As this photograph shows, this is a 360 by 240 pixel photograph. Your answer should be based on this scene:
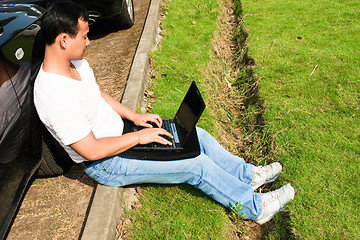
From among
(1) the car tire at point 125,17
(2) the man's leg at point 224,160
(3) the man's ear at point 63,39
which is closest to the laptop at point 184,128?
(2) the man's leg at point 224,160

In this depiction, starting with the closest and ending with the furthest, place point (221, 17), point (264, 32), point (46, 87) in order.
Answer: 1. point (46, 87)
2. point (264, 32)
3. point (221, 17)

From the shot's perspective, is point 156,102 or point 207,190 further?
point 156,102

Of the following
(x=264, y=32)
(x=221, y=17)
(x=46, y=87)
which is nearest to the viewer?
(x=46, y=87)

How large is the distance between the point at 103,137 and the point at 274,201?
158 cm

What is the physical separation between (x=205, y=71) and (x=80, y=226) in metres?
2.98

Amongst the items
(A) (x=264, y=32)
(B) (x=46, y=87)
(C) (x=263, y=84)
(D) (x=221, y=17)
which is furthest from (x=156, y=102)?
(D) (x=221, y=17)

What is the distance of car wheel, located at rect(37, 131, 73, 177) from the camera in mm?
2807

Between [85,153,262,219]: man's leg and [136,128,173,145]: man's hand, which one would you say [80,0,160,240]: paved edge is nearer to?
[85,153,262,219]: man's leg

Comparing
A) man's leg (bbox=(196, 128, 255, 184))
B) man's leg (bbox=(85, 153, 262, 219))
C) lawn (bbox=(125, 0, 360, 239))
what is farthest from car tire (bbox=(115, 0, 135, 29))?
man's leg (bbox=(85, 153, 262, 219))

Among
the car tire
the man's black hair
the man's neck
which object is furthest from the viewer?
the car tire

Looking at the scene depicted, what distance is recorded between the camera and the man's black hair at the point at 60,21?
6.92ft

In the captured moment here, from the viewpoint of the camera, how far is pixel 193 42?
5.70 meters

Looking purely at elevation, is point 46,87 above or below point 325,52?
above

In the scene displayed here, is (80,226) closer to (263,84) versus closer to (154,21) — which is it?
(263,84)
